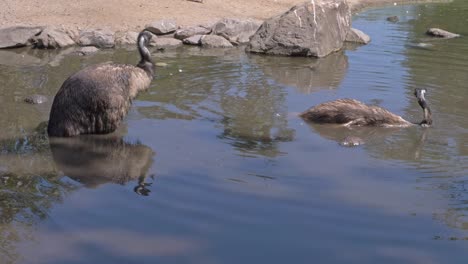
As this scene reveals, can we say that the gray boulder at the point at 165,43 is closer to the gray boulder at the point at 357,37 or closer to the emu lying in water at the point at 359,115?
the gray boulder at the point at 357,37

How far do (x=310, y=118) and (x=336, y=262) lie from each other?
15.9 ft

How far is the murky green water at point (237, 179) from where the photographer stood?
594 cm

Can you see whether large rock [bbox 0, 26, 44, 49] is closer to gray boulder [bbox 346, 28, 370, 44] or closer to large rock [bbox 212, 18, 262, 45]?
large rock [bbox 212, 18, 262, 45]

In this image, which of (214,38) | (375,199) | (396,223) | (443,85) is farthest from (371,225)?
(214,38)

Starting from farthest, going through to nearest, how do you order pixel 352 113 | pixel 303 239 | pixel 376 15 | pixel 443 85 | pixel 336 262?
1. pixel 376 15
2. pixel 443 85
3. pixel 352 113
4. pixel 303 239
5. pixel 336 262

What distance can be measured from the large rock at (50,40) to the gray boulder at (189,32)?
105 inches

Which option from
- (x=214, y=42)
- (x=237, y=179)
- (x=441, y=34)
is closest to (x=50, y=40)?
(x=214, y=42)

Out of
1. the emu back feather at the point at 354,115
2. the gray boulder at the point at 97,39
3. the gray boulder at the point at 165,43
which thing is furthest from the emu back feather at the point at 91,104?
the gray boulder at the point at 165,43

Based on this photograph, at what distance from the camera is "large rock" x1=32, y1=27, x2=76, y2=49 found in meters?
16.3

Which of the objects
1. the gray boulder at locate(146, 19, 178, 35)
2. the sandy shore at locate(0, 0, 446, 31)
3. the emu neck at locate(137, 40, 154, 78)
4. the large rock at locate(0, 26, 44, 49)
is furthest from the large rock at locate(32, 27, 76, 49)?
the emu neck at locate(137, 40, 154, 78)

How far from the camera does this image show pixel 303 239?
19.9 ft

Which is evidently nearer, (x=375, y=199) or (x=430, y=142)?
(x=375, y=199)

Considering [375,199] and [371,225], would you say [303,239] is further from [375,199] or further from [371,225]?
[375,199]

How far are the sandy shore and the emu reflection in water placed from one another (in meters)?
9.30
